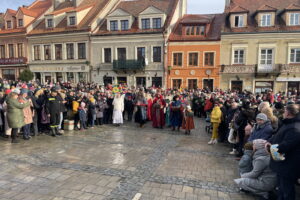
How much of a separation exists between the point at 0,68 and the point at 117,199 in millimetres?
32404

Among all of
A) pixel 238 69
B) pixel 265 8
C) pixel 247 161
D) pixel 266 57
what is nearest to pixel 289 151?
pixel 247 161

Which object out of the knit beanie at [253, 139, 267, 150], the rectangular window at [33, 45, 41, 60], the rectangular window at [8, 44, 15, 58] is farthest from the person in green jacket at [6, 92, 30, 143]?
the rectangular window at [8, 44, 15, 58]

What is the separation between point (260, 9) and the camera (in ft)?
71.4

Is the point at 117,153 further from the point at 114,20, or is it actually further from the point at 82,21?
the point at 82,21

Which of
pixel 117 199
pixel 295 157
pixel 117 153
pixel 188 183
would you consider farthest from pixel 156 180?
pixel 295 157

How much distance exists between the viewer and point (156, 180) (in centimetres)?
503

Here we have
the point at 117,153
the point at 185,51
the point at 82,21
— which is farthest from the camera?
the point at 82,21

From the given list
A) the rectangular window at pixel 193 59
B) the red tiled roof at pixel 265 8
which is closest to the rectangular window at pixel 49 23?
the rectangular window at pixel 193 59

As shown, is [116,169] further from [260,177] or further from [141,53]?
[141,53]

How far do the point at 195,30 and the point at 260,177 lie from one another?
21.2 m

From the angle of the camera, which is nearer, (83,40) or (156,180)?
(156,180)

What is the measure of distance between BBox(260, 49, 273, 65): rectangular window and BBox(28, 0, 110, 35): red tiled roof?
19199 mm

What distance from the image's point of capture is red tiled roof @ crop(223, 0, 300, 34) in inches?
838

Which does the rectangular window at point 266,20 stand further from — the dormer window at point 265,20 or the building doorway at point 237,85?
the building doorway at point 237,85
